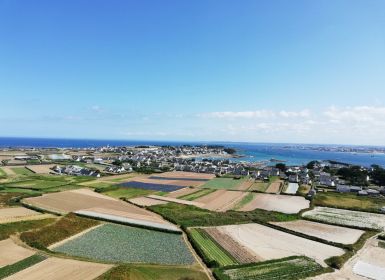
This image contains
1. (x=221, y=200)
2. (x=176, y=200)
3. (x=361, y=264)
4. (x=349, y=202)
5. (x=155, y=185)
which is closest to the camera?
(x=361, y=264)

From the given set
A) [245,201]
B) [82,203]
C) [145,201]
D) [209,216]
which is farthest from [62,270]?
[245,201]

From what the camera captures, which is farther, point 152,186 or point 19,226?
point 152,186

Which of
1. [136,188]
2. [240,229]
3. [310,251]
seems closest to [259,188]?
[136,188]

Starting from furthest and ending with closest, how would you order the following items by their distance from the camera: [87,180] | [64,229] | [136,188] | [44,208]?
[87,180], [136,188], [44,208], [64,229]

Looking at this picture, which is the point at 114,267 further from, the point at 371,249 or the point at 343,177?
the point at 343,177

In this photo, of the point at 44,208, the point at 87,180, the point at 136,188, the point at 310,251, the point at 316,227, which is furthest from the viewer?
the point at 87,180

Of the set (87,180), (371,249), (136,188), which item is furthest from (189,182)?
(371,249)

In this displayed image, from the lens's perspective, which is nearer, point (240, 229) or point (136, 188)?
point (240, 229)

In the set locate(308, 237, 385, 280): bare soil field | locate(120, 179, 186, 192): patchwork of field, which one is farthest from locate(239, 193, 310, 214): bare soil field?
locate(120, 179, 186, 192): patchwork of field

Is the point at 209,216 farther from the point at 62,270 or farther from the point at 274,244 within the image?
Result: the point at 62,270
